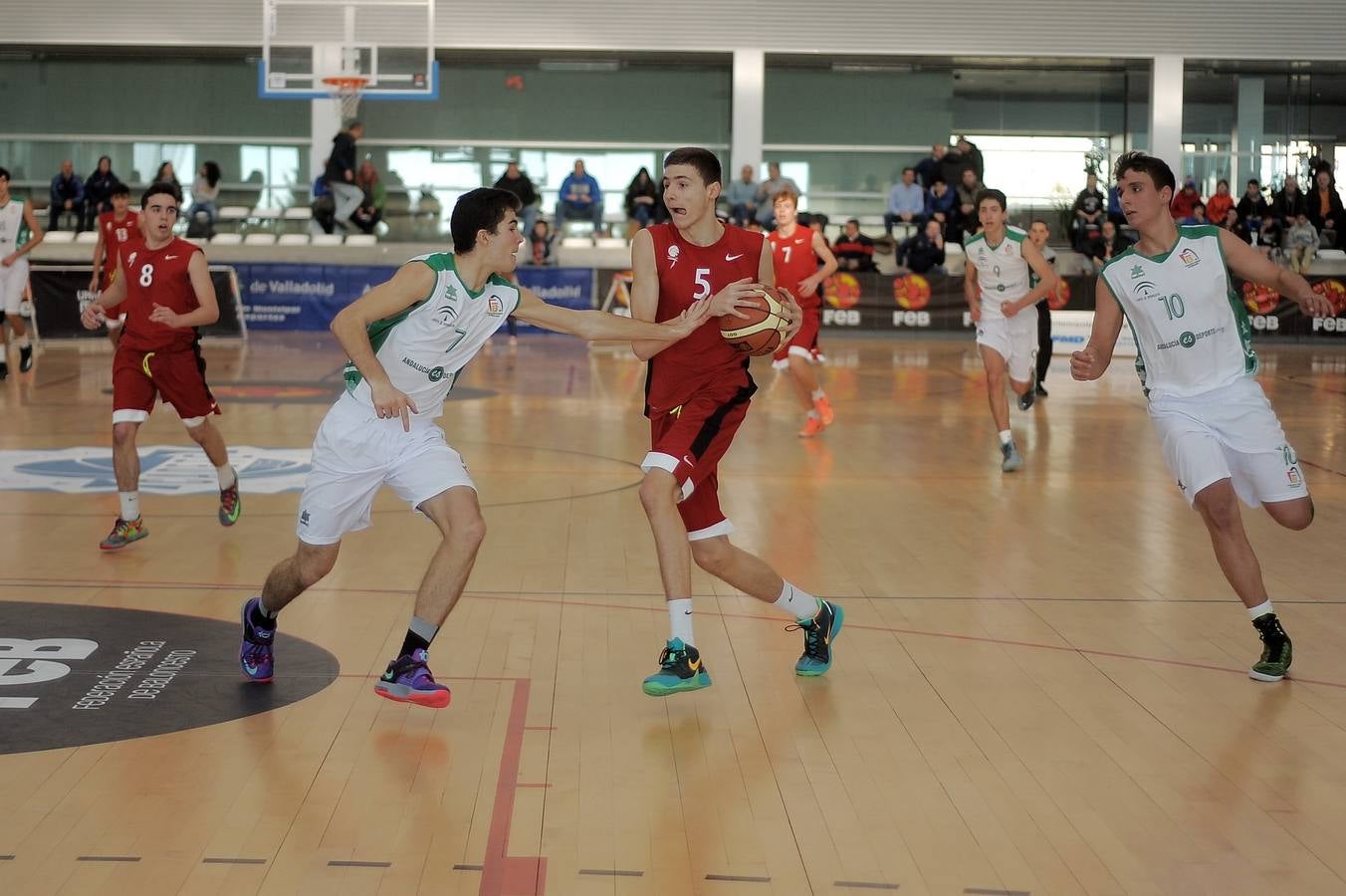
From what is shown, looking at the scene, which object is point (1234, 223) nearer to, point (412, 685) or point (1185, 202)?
point (1185, 202)

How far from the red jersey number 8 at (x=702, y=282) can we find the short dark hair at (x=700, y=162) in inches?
12.6

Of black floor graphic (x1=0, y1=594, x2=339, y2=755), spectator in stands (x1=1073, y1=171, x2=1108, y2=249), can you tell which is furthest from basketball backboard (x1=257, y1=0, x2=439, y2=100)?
black floor graphic (x1=0, y1=594, x2=339, y2=755)

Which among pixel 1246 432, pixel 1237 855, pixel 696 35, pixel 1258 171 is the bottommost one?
pixel 1237 855

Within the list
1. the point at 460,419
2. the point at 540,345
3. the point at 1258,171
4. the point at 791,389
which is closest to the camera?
the point at 460,419

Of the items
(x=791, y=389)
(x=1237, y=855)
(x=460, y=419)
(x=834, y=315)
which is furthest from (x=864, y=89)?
(x=1237, y=855)

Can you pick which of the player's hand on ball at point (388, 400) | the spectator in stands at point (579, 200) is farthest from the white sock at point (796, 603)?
the spectator in stands at point (579, 200)

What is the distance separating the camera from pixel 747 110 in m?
29.5

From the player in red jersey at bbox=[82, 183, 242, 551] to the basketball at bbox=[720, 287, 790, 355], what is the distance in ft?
11.2

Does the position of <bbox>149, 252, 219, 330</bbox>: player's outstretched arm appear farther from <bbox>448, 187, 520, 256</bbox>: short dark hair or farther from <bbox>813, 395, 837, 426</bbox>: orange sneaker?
<bbox>813, 395, 837, 426</bbox>: orange sneaker

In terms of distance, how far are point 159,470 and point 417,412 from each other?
582 cm

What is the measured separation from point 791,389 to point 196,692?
1184cm

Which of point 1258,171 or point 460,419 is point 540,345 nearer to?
point 460,419

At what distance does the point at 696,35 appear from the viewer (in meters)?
29.1

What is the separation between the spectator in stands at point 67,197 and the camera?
Answer: 1084 inches
